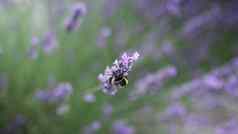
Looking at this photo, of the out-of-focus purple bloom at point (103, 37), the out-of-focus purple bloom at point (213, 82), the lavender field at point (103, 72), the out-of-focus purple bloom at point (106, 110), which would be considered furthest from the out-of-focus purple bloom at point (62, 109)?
the out-of-focus purple bloom at point (213, 82)

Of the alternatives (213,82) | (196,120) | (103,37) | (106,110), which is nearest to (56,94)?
(106,110)

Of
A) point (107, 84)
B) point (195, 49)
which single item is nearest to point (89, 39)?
point (195, 49)

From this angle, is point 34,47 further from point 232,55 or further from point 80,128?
point 232,55

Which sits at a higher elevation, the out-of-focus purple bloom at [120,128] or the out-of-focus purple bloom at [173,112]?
the out-of-focus purple bloom at [173,112]

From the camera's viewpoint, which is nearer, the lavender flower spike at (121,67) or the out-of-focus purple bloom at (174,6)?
the lavender flower spike at (121,67)

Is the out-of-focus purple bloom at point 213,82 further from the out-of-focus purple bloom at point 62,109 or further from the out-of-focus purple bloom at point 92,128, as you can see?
the out-of-focus purple bloom at point 62,109

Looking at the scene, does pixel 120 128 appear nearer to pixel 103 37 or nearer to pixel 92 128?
pixel 92 128

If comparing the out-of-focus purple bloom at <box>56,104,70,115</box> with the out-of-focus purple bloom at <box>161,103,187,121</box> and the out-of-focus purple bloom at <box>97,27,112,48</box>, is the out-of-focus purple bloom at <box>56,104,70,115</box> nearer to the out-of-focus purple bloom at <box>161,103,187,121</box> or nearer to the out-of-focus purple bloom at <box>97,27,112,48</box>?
the out-of-focus purple bloom at <box>97,27,112,48</box>

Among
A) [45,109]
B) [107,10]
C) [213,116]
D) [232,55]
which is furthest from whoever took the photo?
[232,55]
